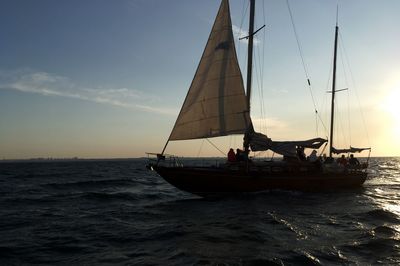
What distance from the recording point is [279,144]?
26.3m

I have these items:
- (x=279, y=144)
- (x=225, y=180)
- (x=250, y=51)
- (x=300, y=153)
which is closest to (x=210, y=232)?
(x=225, y=180)

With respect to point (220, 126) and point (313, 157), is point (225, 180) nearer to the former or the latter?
point (220, 126)

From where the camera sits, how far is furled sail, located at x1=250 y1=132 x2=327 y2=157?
25750 millimetres

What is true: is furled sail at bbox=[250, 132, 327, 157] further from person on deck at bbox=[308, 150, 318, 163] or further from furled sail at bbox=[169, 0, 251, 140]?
furled sail at bbox=[169, 0, 251, 140]

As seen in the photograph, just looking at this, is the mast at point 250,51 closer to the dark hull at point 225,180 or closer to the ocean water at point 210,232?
the dark hull at point 225,180

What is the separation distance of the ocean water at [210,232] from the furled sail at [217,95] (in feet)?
14.2

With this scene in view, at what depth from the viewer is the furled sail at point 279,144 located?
25.8 m

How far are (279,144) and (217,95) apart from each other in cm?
551

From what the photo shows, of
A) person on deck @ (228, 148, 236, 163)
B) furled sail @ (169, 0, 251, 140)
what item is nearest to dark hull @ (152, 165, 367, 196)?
person on deck @ (228, 148, 236, 163)

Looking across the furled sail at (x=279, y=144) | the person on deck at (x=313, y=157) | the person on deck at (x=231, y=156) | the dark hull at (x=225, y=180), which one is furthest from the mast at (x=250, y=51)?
the person on deck at (x=313, y=157)

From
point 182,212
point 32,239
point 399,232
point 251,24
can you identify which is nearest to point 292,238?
point 399,232

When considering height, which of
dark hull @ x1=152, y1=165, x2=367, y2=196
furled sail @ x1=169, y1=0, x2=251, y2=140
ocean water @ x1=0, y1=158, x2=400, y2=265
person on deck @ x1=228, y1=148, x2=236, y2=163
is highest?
furled sail @ x1=169, y1=0, x2=251, y2=140

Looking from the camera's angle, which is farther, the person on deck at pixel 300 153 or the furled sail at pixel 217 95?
the person on deck at pixel 300 153

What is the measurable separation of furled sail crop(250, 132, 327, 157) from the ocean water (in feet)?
9.16
